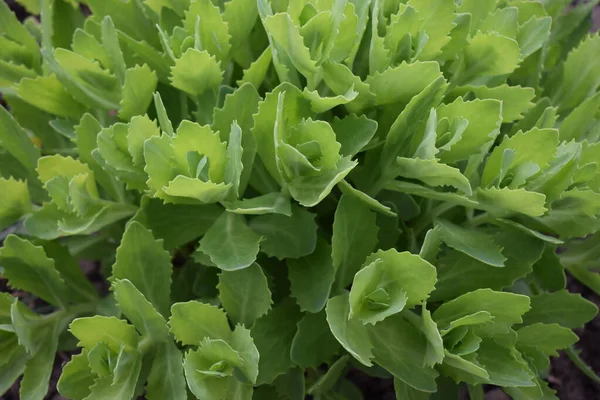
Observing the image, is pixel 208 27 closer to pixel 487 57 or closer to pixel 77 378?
pixel 487 57

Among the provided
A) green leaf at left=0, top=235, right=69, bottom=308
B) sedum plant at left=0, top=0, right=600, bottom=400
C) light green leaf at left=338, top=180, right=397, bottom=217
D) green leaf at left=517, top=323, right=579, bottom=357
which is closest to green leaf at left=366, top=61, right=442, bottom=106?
sedum plant at left=0, top=0, right=600, bottom=400

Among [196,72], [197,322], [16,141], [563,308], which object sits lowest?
[563,308]

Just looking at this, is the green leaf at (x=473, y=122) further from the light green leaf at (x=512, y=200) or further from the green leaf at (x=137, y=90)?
the green leaf at (x=137, y=90)

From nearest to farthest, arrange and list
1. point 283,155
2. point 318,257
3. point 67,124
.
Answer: point 283,155 < point 318,257 < point 67,124

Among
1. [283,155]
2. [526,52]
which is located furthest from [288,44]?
[526,52]

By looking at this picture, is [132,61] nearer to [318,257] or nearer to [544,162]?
[318,257]

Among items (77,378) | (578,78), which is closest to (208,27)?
(77,378)
